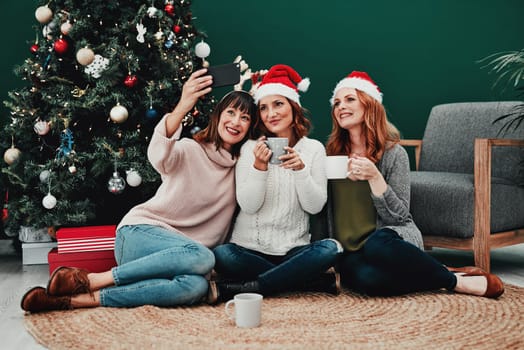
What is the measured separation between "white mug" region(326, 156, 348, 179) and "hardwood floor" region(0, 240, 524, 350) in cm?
102

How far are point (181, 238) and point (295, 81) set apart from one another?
866mm

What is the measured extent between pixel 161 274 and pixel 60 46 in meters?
1.35

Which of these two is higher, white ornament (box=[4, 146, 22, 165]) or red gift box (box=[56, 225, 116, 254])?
white ornament (box=[4, 146, 22, 165])

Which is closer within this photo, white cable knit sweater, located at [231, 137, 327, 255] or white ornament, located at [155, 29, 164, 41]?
white cable knit sweater, located at [231, 137, 327, 255]

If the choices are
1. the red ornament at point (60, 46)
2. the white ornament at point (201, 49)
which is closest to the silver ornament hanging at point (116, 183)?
the red ornament at point (60, 46)

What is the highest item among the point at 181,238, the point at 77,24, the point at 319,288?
the point at 77,24

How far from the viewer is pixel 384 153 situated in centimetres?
222

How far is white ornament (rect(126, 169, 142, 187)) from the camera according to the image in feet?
8.36

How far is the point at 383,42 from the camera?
374 centimetres

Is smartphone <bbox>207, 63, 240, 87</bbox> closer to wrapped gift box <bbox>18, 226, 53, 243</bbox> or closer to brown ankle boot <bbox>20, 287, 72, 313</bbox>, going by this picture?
brown ankle boot <bbox>20, 287, 72, 313</bbox>

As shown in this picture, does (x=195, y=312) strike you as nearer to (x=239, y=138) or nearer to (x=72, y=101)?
(x=239, y=138)

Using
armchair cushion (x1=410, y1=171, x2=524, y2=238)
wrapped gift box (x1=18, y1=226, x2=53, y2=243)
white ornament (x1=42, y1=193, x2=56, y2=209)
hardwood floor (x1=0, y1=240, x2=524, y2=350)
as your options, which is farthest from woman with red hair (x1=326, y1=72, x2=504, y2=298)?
wrapped gift box (x1=18, y1=226, x2=53, y2=243)

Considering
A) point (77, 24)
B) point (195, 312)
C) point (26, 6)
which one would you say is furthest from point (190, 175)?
point (26, 6)

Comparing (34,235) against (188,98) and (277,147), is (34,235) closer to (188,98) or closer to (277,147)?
(188,98)
